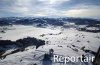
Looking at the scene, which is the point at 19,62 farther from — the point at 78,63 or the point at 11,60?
the point at 78,63

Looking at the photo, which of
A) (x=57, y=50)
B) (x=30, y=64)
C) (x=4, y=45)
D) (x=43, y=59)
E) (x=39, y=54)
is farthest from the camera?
(x=4, y=45)

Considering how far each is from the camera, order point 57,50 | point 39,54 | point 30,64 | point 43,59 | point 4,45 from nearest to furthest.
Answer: point 30,64
point 43,59
point 39,54
point 57,50
point 4,45

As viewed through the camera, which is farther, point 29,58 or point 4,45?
point 4,45

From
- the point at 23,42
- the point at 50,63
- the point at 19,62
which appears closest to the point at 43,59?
the point at 50,63

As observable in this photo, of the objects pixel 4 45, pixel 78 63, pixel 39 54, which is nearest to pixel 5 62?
pixel 39 54

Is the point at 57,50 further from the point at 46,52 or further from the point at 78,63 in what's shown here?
the point at 78,63

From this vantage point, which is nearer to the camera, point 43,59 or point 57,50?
point 43,59

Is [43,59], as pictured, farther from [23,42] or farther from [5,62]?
[23,42]

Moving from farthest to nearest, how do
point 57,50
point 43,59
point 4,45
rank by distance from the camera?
point 4,45
point 57,50
point 43,59
